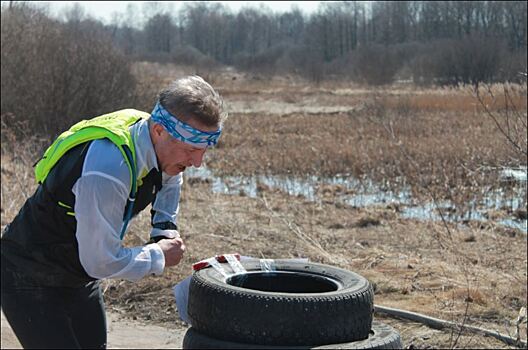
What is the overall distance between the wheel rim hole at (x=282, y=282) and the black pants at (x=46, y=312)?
651 mm

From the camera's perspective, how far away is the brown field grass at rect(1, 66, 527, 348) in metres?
7.02

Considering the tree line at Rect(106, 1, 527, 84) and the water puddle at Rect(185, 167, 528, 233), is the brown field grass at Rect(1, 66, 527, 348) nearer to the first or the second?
the water puddle at Rect(185, 167, 528, 233)

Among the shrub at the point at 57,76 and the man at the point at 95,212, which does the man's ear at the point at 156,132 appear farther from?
the shrub at the point at 57,76

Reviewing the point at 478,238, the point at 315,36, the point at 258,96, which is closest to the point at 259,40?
the point at 315,36

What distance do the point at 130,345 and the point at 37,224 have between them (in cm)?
311

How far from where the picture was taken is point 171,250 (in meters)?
3.21

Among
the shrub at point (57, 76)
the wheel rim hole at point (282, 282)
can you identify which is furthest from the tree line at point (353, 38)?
the wheel rim hole at point (282, 282)

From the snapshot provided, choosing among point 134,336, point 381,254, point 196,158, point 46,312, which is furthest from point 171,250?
point 381,254

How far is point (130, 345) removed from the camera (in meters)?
6.22

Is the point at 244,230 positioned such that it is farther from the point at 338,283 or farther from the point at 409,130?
the point at 409,130

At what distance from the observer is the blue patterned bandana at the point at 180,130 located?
9.81 ft

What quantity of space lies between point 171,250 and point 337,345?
2.39 ft

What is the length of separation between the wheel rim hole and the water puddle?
653 cm

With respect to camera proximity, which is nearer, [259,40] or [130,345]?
[130,345]
